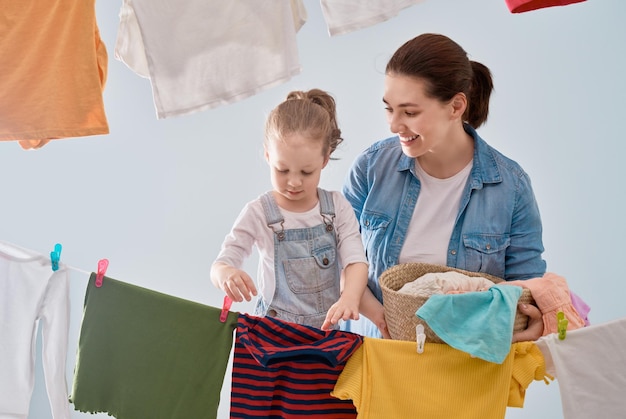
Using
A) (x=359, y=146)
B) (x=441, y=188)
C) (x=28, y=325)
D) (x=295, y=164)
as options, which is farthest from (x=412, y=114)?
(x=359, y=146)

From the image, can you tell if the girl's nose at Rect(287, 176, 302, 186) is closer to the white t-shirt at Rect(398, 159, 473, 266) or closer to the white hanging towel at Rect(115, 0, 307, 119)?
the white hanging towel at Rect(115, 0, 307, 119)

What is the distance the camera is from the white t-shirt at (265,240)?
1803 mm

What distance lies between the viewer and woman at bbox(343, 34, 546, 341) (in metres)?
1.89

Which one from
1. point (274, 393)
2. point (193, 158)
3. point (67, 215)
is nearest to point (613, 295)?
point (193, 158)

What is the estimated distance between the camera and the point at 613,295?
2.95 meters

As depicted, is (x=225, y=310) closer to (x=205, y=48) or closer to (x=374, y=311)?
(x=374, y=311)

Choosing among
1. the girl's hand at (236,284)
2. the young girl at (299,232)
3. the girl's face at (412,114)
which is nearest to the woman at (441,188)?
the girl's face at (412,114)

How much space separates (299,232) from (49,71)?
616 mm

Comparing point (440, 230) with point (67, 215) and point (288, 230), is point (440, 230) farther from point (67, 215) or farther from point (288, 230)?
point (67, 215)

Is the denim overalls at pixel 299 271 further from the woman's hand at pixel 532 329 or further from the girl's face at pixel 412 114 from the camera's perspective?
the woman's hand at pixel 532 329

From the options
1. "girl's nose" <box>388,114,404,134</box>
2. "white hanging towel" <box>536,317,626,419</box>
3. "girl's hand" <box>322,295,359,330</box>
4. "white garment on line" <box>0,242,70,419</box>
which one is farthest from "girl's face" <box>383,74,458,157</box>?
"white garment on line" <box>0,242,70,419</box>

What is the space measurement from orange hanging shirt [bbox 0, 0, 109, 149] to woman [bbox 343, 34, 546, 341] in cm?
66

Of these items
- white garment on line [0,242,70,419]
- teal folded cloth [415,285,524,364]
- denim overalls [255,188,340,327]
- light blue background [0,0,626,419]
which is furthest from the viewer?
light blue background [0,0,626,419]

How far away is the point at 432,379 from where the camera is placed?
5.27 feet
